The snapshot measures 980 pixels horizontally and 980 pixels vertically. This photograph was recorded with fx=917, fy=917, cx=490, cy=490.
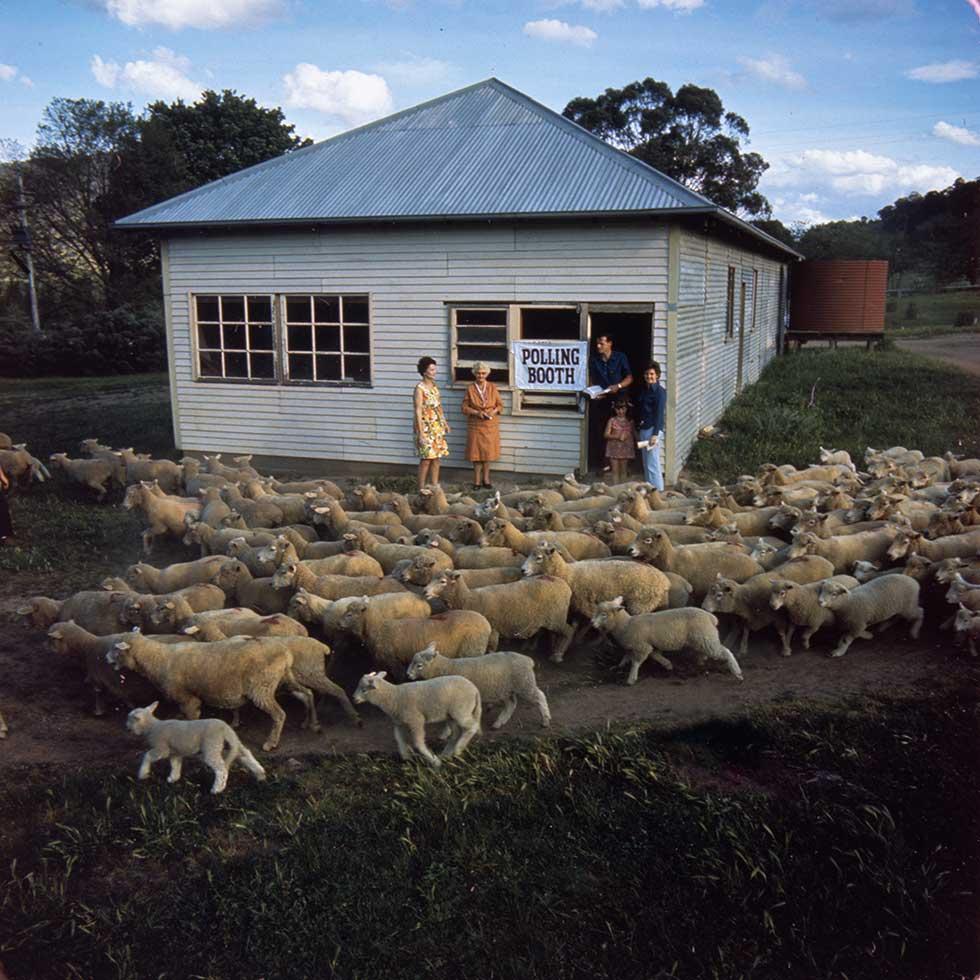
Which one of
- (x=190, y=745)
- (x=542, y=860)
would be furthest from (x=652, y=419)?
(x=542, y=860)

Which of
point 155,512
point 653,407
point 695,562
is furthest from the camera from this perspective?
point 653,407

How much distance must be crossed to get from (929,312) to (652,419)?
4391 cm

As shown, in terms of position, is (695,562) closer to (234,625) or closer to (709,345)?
(234,625)

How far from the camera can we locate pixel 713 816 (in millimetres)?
5320

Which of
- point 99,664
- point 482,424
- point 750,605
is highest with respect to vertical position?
point 482,424

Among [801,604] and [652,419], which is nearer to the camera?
[801,604]

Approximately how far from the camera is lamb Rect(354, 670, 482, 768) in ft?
20.3

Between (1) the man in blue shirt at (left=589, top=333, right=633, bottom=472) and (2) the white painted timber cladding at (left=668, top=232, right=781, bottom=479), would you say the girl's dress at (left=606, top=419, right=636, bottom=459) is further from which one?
(2) the white painted timber cladding at (left=668, top=232, right=781, bottom=479)

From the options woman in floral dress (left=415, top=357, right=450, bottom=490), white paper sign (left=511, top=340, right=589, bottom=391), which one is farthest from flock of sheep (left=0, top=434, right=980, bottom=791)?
white paper sign (left=511, top=340, right=589, bottom=391)

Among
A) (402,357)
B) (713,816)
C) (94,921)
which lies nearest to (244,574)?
(94,921)

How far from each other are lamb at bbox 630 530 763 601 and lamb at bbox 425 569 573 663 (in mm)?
1056

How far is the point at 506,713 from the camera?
22.3 feet

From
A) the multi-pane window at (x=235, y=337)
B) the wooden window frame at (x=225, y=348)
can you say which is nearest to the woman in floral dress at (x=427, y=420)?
the wooden window frame at (x=225, y=348)

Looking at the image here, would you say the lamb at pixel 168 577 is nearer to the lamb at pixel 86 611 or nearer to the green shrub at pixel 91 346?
the lamb at pixel 86 611
